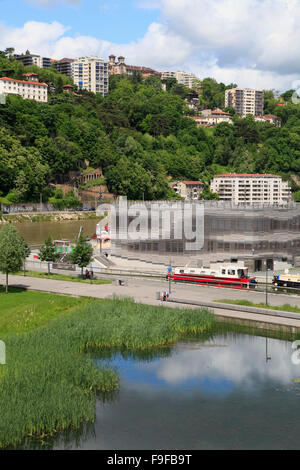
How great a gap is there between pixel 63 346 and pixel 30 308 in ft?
29.2

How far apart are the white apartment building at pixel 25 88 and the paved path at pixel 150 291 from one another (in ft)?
470

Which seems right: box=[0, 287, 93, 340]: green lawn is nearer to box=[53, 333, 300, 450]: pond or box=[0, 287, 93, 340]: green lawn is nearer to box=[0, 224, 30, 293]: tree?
box=[0, 224, 30, 293]: tree

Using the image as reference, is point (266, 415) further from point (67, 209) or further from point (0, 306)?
point (67, 209)

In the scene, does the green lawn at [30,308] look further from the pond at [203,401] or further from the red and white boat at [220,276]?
the red and white boat at [220,276]

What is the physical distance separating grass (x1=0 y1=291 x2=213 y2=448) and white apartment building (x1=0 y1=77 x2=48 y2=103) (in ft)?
493

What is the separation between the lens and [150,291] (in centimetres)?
4856

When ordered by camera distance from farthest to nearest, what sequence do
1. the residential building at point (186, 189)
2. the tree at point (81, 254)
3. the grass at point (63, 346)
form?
the residential building at point (186, 189) < the tree at point (81, 254) < the grass at point (63, 346)

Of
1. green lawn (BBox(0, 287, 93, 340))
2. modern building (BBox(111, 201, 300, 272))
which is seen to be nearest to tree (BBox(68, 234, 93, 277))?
green lawn (BBox(0, 287, 93, 340))

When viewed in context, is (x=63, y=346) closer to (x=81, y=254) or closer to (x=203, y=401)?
(x=203, y=401)

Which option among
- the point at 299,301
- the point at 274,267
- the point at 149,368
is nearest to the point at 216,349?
the point at 149,368

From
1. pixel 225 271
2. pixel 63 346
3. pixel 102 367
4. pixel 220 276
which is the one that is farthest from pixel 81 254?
pixel 102 367

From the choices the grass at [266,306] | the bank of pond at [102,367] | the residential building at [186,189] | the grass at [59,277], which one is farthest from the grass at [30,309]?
the residential building at [186,189]

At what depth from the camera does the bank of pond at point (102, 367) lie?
24.2m

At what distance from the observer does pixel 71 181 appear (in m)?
161
